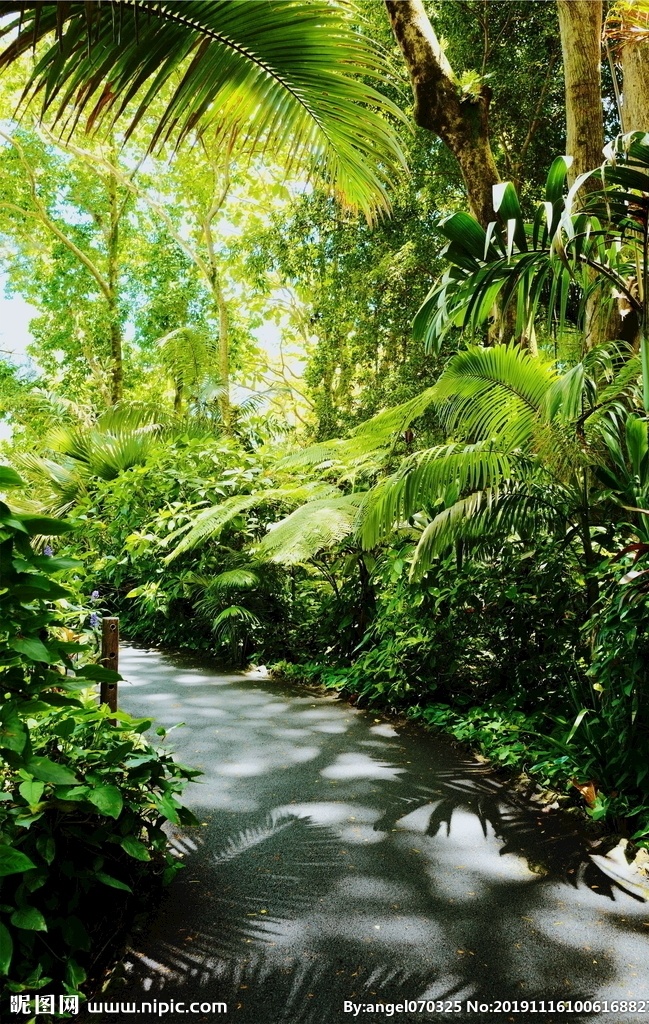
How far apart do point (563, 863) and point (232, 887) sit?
4.32 feet

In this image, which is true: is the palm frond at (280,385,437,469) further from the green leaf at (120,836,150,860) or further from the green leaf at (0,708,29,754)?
the green leaf at (0,708,29,754)

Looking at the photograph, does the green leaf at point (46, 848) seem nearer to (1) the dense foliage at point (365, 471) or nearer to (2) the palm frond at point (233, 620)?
(1) the dense foliage at point (365, 471)

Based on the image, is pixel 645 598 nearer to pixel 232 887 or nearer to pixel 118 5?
pixel 232 887

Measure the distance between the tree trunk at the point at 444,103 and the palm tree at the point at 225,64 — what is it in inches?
124

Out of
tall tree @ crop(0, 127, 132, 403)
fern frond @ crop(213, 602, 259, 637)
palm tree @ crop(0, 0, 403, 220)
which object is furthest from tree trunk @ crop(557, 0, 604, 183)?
tall tree @ crop(0, 127, 132, 403)

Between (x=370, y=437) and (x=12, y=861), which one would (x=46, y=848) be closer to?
(x=12, y=861)

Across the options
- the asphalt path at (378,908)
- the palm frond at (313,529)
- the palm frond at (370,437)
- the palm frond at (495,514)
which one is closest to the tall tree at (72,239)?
the palm frond at (370,437)

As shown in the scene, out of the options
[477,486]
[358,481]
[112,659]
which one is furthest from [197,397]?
[112,659]

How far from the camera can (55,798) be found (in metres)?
2.18

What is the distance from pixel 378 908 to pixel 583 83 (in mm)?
5448

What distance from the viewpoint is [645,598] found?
2.98 metres

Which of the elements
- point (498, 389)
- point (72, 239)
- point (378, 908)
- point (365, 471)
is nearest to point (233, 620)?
point (365, 471)

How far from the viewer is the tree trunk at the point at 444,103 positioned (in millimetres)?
5367

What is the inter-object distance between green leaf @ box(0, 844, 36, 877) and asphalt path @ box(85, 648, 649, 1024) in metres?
0.58
